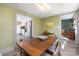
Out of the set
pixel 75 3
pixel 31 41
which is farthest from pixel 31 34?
pixel 75 3

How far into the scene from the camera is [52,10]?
164 centimetres

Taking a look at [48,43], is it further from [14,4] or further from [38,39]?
[14,4]

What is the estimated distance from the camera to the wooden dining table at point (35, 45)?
5.01 ft

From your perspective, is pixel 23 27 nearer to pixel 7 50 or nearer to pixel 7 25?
pixel 7 25

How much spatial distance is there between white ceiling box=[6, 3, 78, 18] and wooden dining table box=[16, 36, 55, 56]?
440 millimetres

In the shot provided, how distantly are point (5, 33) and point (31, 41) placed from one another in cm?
45

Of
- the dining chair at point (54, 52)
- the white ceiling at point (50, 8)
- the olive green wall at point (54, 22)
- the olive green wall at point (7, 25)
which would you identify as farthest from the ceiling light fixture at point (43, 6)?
the dining chair at point (54, 52)

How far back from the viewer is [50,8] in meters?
1.62

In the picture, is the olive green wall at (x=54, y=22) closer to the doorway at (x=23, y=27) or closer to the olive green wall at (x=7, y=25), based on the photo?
the doorway at (x=23, y=27)

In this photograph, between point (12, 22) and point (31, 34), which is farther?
point (31, 34)

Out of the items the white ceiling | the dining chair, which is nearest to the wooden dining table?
Result: the dining chair

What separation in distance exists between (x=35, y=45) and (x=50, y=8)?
684mm

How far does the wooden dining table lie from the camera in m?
1.53

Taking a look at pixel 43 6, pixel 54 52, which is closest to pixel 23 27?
pixel 43 6
